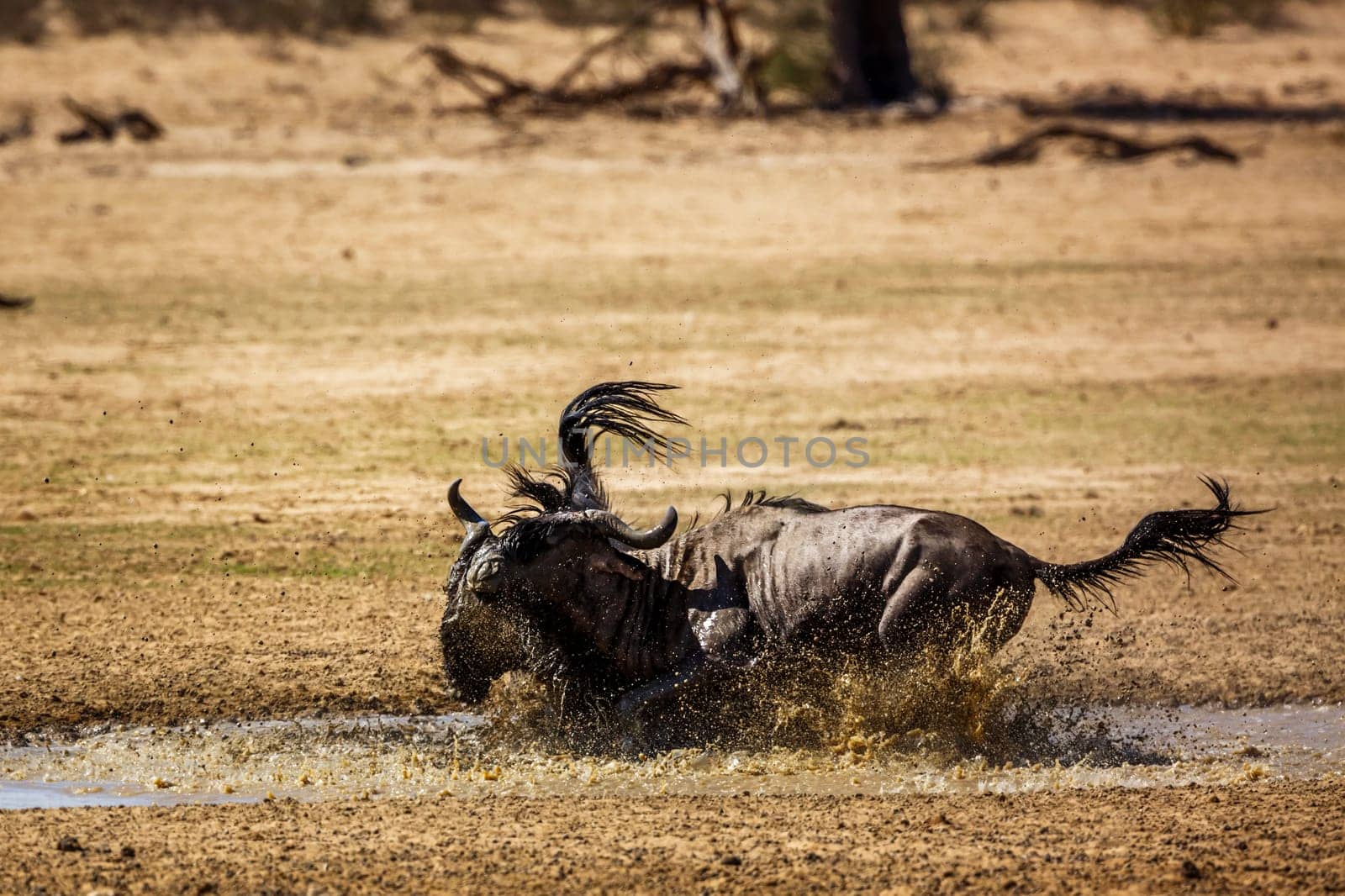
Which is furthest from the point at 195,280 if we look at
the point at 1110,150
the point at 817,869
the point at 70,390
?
the point at 817,869

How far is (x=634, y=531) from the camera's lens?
6.37 m

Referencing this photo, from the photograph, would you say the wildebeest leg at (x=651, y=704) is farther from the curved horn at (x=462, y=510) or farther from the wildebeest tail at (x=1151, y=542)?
the wildebeest tail at (x=1151, y=542)

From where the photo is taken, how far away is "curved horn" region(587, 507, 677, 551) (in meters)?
6.26

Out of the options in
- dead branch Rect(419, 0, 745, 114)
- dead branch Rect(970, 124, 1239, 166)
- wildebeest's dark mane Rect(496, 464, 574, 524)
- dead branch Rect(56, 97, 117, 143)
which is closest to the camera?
wildebeest's dark mane Rect(496, 464, 574, 524)

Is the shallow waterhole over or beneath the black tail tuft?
beneath

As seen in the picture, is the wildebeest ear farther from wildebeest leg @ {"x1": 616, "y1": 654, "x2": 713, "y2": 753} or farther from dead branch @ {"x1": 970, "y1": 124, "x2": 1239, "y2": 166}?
dead branch @ {"x1": 970, "y1": 124, "x2": 1239, "y2": 166}

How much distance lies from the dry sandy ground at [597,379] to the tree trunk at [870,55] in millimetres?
841

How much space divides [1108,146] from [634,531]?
47.0ft

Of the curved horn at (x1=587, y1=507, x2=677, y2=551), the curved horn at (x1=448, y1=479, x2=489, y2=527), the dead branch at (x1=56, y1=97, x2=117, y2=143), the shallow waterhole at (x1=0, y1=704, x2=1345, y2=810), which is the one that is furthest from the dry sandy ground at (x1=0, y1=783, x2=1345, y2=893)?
the dead branch at (x1=56, y1=97, x2=117, y2=143)

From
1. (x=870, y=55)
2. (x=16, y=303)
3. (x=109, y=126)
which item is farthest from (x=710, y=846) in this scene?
(x=870, y=55)

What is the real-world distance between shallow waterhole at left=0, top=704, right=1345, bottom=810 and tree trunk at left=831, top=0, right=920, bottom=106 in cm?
1475

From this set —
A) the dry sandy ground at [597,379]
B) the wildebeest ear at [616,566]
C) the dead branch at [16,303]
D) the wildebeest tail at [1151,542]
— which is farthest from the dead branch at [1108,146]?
the wildebeest ear at [616,566]

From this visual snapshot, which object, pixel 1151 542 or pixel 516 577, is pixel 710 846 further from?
pixel 1151 542

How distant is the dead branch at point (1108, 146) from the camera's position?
1894 cm
